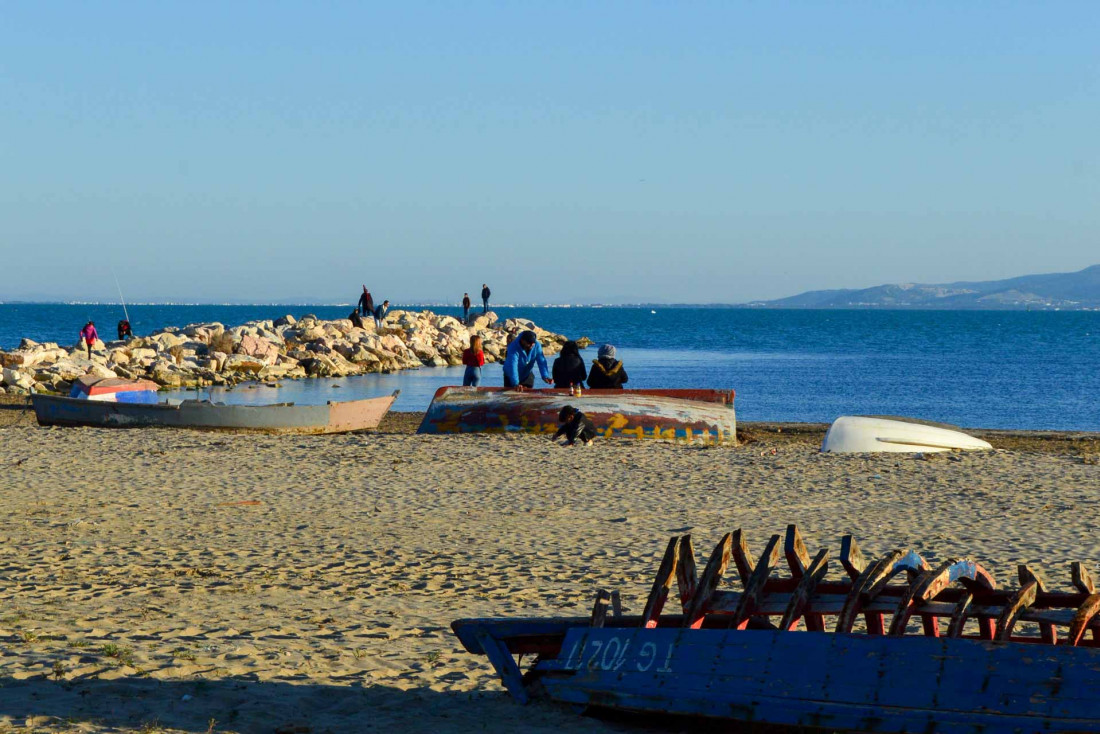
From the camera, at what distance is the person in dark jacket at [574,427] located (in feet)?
56.0

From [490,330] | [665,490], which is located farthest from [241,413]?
[490,330]

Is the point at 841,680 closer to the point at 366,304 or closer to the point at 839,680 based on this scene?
the point at 839,680

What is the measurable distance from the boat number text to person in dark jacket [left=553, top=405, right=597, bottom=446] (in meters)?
11.3

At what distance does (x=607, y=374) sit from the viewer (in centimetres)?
1942

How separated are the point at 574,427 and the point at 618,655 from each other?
11.7m

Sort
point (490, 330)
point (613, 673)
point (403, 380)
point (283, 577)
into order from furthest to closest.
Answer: point (490, 330)
point (403, 380)
point (283, 577)
point (613, 673)

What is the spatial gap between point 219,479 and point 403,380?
81.5 feet

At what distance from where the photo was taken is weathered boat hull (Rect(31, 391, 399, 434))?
20.5 m

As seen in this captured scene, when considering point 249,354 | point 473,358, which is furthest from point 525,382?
point 249,354

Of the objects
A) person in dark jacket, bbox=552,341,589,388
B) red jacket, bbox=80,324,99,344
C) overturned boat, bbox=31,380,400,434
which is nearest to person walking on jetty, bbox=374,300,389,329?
red jacket, bbox=80,324,99,344

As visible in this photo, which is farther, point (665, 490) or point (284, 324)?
point (284, 324)

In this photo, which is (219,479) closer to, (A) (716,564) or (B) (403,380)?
(A) (716,564)

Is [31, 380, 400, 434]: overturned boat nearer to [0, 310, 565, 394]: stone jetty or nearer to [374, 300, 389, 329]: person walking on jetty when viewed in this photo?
[0, 310, 565, 394]: stone jetty

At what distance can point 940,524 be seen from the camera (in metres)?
11.4
